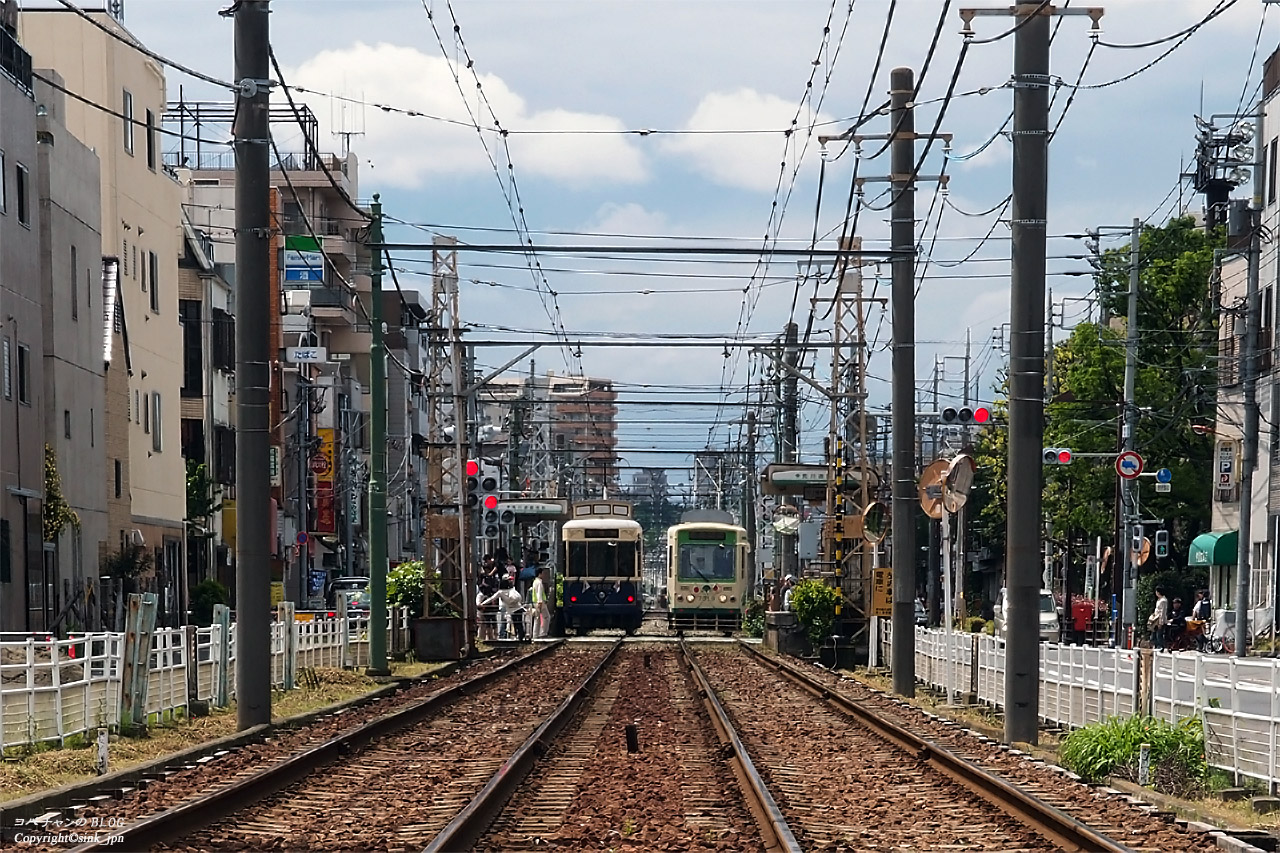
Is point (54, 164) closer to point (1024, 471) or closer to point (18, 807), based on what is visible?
point (1024, 471)

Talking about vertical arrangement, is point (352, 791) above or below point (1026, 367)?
below

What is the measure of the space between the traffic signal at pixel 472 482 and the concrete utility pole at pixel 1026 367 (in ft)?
80.6

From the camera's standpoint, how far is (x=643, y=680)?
31.5 metres

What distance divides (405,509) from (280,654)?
69.7m

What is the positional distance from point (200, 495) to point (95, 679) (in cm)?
3852

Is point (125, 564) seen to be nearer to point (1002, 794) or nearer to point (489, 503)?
point (489, 503)

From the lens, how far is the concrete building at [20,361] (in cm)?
3303

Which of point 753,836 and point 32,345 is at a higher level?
point 32,345

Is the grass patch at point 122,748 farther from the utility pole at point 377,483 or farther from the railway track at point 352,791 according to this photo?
the utility pole at point 377,483

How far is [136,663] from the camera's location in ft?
61.7

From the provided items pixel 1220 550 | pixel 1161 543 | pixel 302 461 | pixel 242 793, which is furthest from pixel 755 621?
pixel 242 793

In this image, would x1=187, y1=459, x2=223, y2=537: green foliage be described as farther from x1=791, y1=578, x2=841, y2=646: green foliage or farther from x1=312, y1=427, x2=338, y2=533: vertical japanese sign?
x1=791, y1=578, x2=841, y2=646: green foliage

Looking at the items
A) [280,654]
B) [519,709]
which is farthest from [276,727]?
[280,654]

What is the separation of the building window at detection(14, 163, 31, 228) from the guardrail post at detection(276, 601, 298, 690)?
12.0 metres
